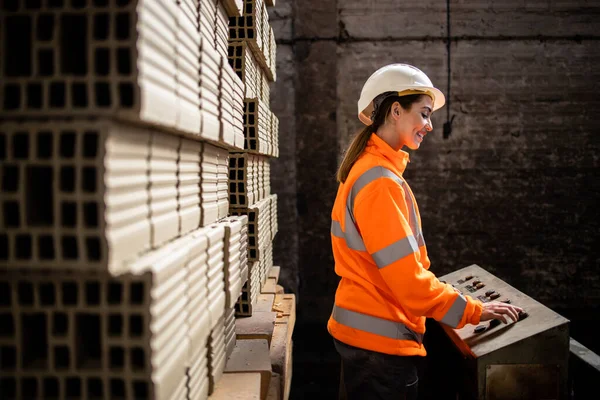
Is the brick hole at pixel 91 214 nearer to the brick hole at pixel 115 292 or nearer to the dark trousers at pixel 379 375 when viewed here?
the brick hole at pixel 115 292

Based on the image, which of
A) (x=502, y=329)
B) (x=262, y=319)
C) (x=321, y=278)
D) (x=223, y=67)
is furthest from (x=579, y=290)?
(x=223, y=67)

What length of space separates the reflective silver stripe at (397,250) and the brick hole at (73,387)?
1505 millimetres

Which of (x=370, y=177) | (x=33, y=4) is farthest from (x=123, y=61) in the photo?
(x=370, y=177)

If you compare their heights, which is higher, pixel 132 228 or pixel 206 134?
pixel 206 134

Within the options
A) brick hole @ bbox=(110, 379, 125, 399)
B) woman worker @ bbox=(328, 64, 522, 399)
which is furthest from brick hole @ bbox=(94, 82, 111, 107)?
woman worker @ bbox=(328, 64, 522, 399)

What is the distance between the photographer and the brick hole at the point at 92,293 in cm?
141

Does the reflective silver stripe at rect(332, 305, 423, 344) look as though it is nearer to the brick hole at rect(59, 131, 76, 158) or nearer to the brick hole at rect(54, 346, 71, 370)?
the brick hole at rect(54, 346, 71, 370)

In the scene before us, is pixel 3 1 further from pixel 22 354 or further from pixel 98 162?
pixel 22 354

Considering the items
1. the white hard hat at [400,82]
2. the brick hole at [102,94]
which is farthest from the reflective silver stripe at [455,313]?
the brick hole at [102,94]

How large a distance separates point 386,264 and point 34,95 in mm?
1741

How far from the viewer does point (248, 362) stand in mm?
2908

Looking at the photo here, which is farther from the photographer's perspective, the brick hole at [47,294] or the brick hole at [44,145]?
the brick hole at [47,294]

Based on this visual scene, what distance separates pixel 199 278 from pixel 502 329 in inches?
81.0

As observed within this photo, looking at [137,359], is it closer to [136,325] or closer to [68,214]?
[136,325]
